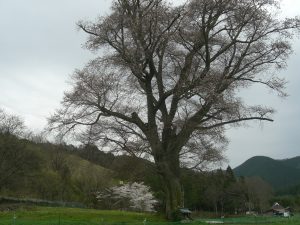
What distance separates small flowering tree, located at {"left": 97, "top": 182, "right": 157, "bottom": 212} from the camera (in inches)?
3079

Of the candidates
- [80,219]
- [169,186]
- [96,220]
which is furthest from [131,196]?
[96,220]

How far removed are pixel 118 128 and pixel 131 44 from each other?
195 inches


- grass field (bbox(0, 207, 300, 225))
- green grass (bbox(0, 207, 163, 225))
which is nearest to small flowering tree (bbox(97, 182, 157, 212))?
grass field (bbox(0, 207, 300, 225))

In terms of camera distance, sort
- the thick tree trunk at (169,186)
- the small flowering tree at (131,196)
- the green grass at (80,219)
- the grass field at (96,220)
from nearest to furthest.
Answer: the green grass at (80,219) < the grass field at (96,220) < the thick tree trunk at (169,186) < the small flowering tree at (131,196)

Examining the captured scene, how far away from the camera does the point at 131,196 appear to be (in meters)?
81.2

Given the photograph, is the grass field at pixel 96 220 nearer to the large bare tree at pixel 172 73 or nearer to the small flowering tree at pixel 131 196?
the large bare tree at pixel 172 73

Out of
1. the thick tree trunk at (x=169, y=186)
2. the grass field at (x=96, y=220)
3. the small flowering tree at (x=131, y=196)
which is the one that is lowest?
the grass field at (x=96, y=220)

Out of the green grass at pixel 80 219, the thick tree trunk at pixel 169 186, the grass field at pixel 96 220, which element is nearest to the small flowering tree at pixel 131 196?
the grass field at pixel 96 220

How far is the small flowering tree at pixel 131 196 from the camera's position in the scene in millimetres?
78219

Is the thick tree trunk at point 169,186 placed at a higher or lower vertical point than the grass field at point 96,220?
higher

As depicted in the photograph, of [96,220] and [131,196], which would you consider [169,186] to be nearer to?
[96,220]

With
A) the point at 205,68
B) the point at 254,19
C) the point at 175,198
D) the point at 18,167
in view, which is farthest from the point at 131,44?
the point at 18,167

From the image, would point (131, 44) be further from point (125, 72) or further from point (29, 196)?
point (29, 196)

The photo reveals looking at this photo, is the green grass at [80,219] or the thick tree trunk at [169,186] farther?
the thick tree trunk at [169,186]
